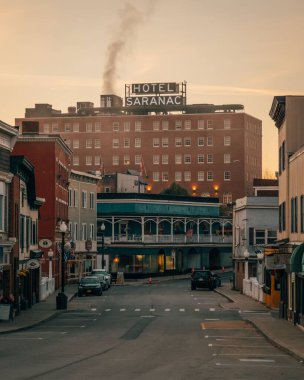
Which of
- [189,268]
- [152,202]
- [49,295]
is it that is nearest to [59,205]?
[49,295]

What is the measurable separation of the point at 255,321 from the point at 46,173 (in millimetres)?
43935

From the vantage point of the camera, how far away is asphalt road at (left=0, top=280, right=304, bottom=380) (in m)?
28.2

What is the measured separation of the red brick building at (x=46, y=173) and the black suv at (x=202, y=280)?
42.8ft

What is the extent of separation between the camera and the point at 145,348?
36.7 metres

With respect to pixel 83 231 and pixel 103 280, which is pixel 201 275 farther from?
pixel 83 231

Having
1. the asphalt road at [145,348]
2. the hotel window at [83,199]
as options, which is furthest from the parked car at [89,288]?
the hotel window at [83,199]

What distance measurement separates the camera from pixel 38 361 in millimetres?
31578

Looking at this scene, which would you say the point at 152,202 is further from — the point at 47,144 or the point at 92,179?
the point at 47,144

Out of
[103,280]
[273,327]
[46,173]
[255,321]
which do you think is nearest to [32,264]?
[255,321]

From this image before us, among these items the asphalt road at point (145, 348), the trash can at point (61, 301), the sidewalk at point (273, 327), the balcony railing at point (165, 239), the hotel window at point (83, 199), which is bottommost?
the asphalt road at point (145, 348)

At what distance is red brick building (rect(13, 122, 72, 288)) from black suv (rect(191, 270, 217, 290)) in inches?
514

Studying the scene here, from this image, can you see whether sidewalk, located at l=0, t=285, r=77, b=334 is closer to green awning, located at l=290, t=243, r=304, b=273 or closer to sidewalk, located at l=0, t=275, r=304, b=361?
sidewalk, located at l=0, t=275, r=304, b=361

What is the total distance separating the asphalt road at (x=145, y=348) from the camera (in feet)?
92.4

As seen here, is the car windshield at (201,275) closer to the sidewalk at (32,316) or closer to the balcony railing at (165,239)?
the sidewalk at (32,316)
